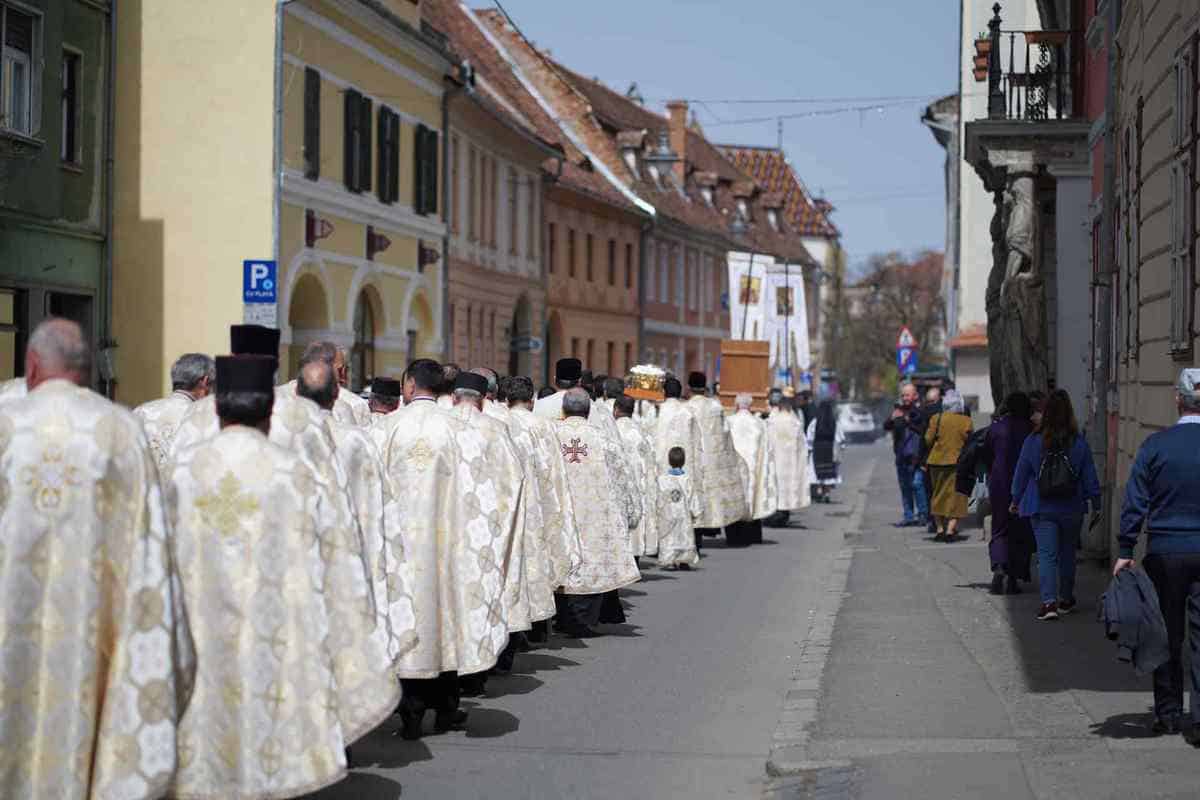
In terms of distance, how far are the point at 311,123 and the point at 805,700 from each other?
20135 millimetres

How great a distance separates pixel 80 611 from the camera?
21.5 feet

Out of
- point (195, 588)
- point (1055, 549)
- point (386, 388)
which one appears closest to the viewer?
point (195, 588)

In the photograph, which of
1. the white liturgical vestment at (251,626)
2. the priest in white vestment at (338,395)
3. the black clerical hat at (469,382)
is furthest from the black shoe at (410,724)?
the white liturgical vestment at (251,626)

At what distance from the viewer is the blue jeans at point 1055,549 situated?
14578 mm

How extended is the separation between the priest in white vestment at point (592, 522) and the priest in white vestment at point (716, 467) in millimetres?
7658

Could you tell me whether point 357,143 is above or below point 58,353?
above

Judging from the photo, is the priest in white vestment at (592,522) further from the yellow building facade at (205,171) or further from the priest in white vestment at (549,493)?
the yellow building facade at (205,171)

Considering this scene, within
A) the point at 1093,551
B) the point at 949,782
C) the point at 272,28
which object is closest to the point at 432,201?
the point at 272,28

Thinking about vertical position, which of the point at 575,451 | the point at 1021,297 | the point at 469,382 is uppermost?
the point at 1021,297

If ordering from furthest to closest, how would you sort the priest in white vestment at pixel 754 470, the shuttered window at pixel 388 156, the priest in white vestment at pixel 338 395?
the shuttered window at pixel 388 156 < the priest in white vestment at pixel 754 470 < the priest in white vestment at pixel 338 395

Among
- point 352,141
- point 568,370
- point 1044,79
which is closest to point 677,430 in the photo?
point 1044,79

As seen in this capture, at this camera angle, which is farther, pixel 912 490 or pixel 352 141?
pixel 352 141

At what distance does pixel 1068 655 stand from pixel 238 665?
6.87 meters

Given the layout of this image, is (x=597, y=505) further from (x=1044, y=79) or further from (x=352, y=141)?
(x=352, y=141)
